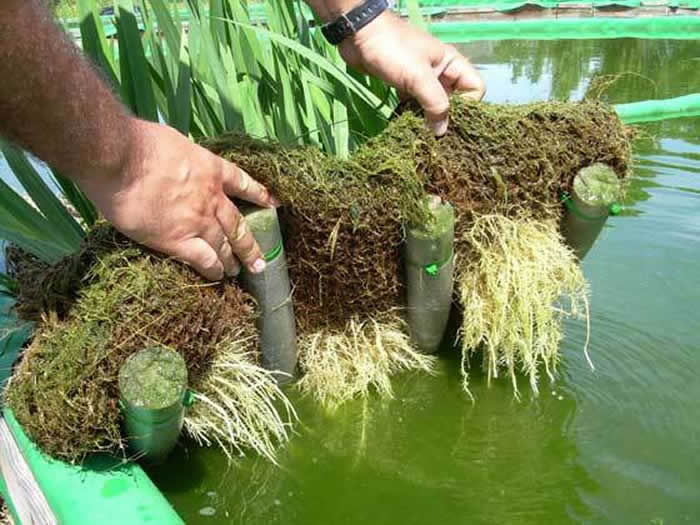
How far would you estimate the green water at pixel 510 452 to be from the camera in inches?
64.0

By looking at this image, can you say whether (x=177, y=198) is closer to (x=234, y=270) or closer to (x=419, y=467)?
(x=234, y=270)

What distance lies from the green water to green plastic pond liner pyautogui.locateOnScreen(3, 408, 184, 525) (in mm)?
245

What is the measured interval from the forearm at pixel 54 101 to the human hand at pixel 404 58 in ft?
2.09

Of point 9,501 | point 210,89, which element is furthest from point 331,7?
point 9,501

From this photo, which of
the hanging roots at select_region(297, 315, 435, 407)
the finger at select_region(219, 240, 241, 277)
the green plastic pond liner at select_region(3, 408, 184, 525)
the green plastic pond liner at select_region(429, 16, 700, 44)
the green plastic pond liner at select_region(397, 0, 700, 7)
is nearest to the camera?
the green plastic pond liner at select_region(3, 408, 184, 525)

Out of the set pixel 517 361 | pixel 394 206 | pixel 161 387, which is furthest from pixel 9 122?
pixel 517 361

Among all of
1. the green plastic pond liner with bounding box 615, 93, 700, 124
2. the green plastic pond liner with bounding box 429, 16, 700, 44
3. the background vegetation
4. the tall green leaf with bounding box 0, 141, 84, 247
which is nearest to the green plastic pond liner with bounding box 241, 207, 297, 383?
the background vegetation

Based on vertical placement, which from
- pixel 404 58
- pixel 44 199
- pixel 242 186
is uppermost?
pixel 404 58

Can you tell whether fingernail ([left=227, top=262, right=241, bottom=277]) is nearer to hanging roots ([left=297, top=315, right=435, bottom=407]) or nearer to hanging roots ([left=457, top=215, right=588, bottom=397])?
hanging roots ([left=297, top=315, right=435, bottom=407])

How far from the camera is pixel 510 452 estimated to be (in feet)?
5.87

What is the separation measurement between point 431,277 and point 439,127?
0.33 metres

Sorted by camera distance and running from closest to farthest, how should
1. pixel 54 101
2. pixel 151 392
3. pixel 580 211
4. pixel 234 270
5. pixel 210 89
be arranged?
pixel 54 101 < pixel 151 392 < pixel 234 270 < pixel 580 211 < pixel 210 89

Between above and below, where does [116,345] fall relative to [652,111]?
above

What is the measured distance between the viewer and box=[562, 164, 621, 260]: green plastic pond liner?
1.80 m
